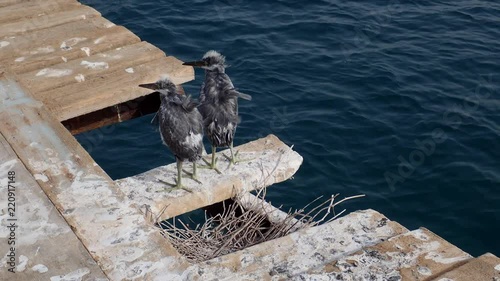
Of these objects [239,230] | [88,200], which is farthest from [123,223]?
[239,230]

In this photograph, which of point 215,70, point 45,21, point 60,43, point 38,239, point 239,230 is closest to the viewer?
point 38,239

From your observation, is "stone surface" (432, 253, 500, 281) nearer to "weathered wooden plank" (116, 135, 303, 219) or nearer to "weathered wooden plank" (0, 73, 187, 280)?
"weathered wooden plank" (0, 73, 187, 280)

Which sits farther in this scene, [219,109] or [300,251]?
[219,109]

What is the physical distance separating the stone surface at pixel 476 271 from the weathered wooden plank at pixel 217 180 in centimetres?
240

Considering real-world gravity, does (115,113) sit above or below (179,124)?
below

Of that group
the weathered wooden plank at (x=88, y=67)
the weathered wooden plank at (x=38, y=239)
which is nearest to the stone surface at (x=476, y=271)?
the weathered wooden plank at (x=38, y=239)

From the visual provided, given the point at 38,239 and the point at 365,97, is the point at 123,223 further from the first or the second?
the point at 365,97

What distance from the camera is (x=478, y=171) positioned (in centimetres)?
1139

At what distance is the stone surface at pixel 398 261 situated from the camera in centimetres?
481

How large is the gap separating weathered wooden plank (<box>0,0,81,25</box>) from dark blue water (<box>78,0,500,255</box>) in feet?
9.77

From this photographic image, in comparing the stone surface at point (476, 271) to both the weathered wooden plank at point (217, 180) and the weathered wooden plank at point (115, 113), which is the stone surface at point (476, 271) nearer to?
the weathered wooden plank at point (217, 180)

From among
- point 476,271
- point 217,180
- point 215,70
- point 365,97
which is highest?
point 215,70

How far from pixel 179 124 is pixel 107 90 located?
1.52 meters

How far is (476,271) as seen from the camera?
15.7 feet
